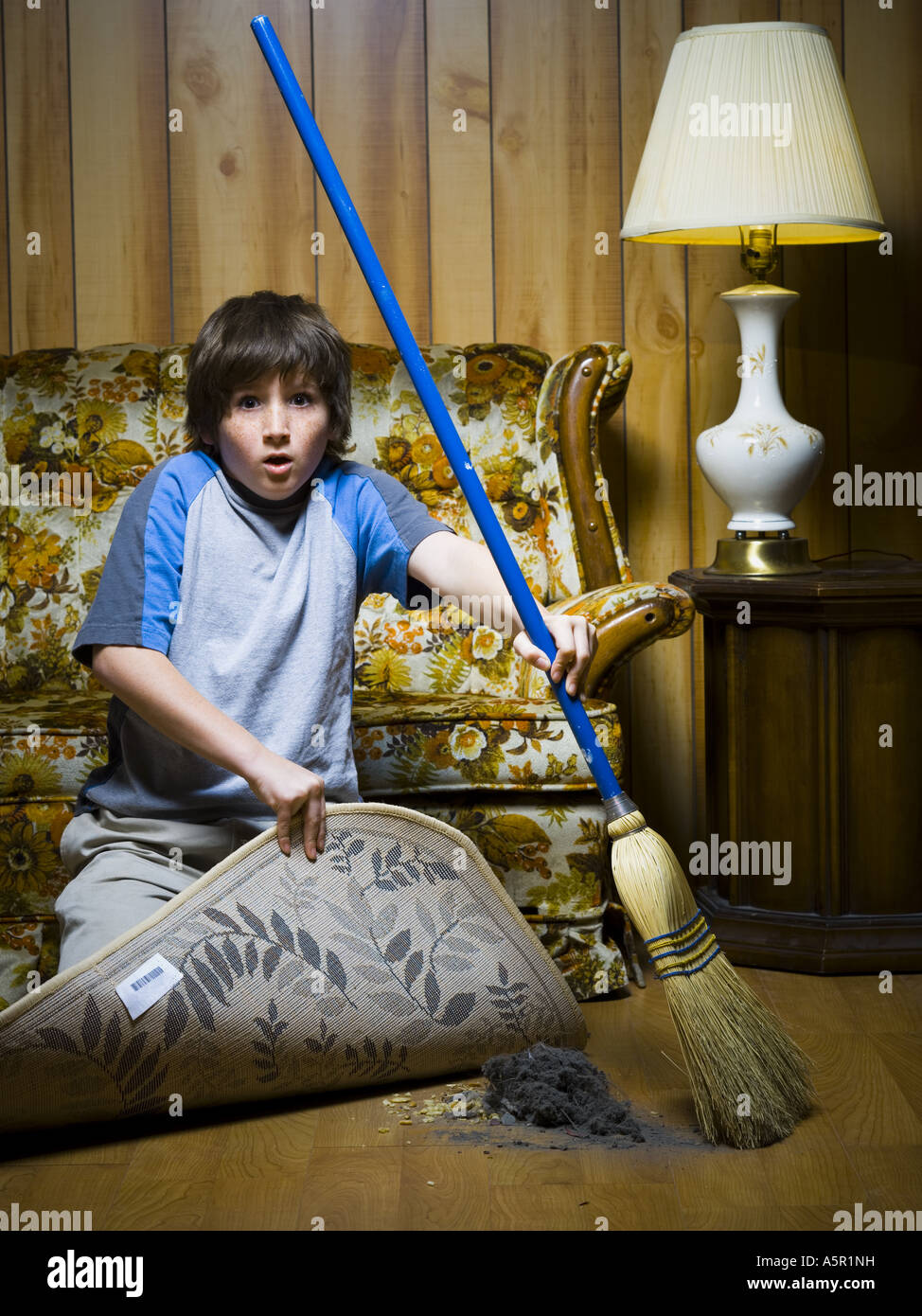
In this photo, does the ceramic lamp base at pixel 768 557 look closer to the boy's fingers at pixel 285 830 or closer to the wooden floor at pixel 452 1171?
the wooden floor at pixel 452 1171

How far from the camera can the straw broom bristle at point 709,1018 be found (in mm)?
1471

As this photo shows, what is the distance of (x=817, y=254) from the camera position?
2.66m

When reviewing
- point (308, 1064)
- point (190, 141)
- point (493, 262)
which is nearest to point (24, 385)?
point (190, 141)

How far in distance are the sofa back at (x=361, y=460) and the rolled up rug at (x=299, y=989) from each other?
2.42ft

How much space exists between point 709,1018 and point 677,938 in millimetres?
90

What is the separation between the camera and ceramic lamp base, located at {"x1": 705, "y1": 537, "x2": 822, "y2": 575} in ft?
7.29

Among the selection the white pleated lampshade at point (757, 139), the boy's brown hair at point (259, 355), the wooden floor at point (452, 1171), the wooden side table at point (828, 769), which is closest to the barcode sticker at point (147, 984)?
the wooden floor at point (452, 1171)

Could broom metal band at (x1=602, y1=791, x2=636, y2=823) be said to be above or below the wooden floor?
above

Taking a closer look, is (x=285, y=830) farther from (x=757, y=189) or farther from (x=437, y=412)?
(x=757, y=189)

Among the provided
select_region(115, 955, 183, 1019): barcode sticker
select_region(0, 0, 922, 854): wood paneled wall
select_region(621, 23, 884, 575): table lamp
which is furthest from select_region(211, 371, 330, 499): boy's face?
select_region(0, 0, 922, 854): wood paneled wall

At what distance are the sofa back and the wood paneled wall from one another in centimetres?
24

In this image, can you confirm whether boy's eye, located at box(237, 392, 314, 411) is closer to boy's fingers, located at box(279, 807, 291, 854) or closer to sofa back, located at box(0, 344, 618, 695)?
boy's fingers, located at box(279, 807, 291, 854)

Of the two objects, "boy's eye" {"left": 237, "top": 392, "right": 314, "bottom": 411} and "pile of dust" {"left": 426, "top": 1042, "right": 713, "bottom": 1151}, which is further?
"boy's eye" {"left": 237, "top": 392, "right": 314, "bottom": 411}

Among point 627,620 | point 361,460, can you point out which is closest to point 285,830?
point 627,620
